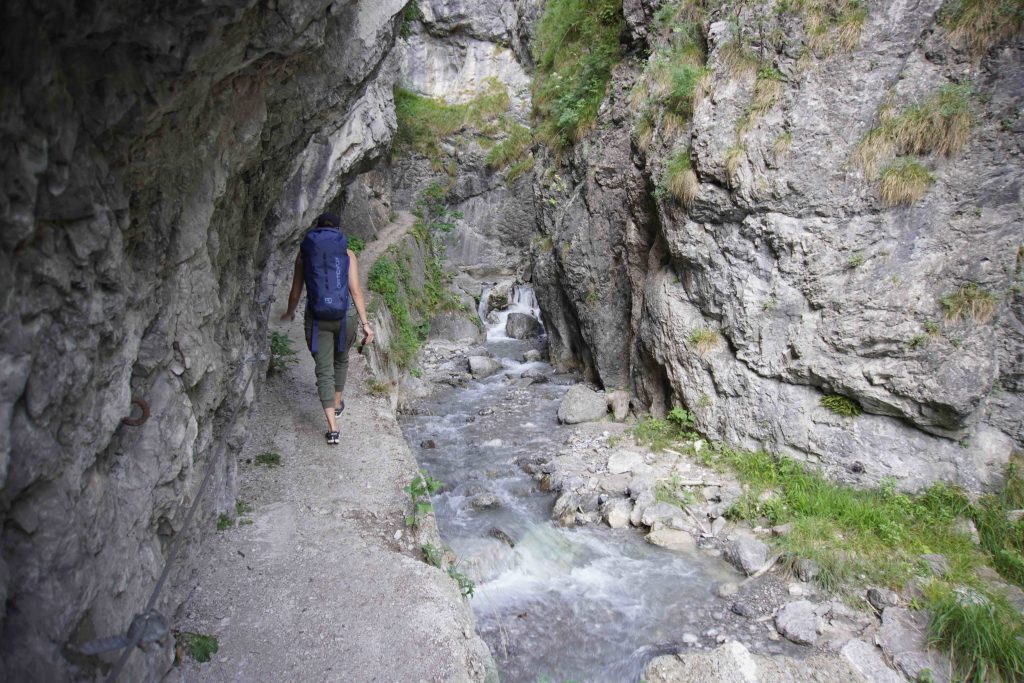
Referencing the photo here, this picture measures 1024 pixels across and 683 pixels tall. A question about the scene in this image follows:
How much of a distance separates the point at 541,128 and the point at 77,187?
11.7 metres

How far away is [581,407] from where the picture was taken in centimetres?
935

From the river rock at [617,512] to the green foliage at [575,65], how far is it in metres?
7.15

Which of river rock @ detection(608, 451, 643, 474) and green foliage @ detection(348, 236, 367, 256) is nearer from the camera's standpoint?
river rock @ detection(608, 451, 643, 474)

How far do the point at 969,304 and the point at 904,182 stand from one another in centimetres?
146

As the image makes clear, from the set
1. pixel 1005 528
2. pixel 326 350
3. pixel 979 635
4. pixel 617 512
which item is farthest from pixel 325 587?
pixel 1005 528

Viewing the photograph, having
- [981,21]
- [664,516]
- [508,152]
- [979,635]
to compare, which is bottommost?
[664,516]

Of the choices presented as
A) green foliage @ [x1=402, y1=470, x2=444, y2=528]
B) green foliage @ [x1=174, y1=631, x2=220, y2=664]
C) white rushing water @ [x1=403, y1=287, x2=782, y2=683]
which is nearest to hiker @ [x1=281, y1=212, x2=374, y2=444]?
green foliage @ [x1=402, y1=470, x2=444, y2=528]

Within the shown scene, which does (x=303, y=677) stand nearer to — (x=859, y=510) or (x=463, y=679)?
(x=463, y=679)

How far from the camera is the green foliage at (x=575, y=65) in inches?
419

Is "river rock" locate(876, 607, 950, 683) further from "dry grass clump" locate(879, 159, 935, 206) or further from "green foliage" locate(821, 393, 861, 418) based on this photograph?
"dry grass clump" locate(879, 159, 935, 206)

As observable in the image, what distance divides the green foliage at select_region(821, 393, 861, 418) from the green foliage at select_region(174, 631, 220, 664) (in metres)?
6.46

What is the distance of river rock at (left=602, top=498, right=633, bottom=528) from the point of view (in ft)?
21.1

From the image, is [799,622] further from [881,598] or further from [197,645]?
[197,645]

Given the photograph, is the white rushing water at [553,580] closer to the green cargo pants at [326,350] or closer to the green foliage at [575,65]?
the green cargo pants at [326,350]
